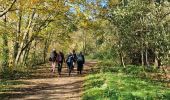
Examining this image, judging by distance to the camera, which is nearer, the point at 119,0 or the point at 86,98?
the point at 86,98

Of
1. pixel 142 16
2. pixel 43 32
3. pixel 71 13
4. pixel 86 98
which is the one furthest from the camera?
pixel 43 32

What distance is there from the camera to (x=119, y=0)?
40469 millimetres

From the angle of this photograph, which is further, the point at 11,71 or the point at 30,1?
the point at 11,71

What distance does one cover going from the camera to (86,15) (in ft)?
120

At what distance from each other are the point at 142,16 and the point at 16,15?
1280cm

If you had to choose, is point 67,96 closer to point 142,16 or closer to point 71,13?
point 142,16

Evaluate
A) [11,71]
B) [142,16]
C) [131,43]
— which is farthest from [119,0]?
[11,71]

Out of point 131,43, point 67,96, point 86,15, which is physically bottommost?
point 67,96

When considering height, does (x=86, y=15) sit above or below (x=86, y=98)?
above

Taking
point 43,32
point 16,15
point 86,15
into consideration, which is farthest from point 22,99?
point 43,32

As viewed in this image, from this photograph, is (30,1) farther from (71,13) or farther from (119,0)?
(119,0)

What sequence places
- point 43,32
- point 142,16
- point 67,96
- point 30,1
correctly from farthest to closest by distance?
point 43,32 < point 142,16 < point 30,1 < point 67,96

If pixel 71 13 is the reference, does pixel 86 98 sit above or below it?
below

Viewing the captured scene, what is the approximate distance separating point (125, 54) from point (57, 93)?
2215cm
